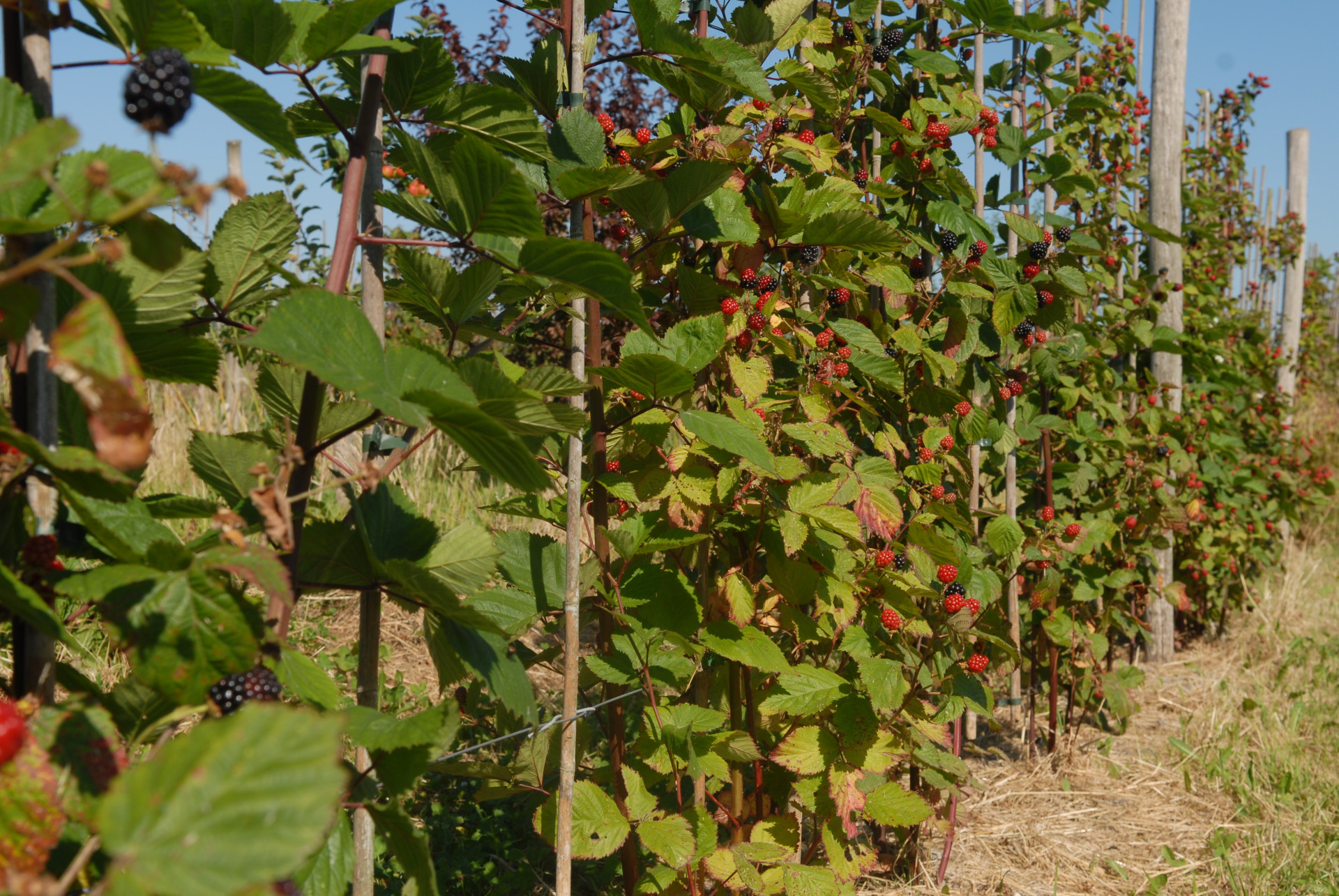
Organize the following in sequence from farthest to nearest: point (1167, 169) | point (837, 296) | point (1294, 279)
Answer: point (1294, 279)
point (1167, 169)
point (837, 296)

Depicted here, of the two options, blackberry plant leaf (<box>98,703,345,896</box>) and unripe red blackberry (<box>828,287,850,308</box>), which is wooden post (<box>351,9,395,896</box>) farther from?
unripe red blackberry (<box>828,287,850,308</box>)

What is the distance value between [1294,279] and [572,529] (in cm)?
887

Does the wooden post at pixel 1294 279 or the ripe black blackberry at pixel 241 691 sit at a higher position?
the wooden post at pixel 1294 279

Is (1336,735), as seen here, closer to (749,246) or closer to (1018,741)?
(1018,741)

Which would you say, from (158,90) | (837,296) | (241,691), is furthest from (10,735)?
(837,296)

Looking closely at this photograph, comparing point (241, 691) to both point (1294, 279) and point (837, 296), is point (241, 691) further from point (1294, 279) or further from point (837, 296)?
point (1294, 279)

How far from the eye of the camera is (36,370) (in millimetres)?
567

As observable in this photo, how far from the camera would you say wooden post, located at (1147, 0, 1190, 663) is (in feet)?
13.5

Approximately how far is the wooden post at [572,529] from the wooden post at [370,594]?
0.28m

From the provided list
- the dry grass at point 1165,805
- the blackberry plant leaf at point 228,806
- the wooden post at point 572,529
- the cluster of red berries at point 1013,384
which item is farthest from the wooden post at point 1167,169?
the blackberry plant leaf at point 228,806

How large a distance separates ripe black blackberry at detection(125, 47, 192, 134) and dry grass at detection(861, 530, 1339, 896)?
2.08 meters

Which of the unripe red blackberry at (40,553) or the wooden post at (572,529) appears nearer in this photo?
the unripe red blackberry at (40,553)

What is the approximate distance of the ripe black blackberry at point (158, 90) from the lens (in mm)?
547

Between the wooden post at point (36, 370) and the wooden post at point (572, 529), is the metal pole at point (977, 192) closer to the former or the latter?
the wooden post at point (572, 529)
